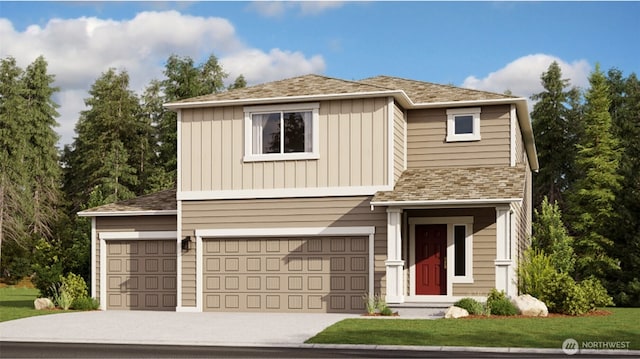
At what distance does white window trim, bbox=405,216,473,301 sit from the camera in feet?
87.8

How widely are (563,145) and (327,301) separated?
33.6 m

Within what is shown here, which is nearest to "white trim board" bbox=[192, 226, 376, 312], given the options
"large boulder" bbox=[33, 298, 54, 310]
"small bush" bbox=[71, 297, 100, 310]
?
"small bush" bbox=[71, 297, 100, 310]

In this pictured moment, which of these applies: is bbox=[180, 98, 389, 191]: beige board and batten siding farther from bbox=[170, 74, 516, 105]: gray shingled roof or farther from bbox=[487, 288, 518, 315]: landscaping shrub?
bbox=[487, 288, 518, 315]: landscaping shrub

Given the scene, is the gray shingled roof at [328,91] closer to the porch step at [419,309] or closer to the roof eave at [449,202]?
the roof eave at [449,202]

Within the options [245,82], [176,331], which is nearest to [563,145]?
[245,82]

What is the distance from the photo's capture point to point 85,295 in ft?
96.0

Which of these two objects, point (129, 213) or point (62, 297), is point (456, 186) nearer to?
point (129, 213)

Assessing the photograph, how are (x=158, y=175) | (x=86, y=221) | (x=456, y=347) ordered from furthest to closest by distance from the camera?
1. (x=158, y=175)
2. (x=86, y=221)
3. (x=456, y=347)

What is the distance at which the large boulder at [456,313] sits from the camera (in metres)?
23.2

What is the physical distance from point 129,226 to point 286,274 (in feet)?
17.3

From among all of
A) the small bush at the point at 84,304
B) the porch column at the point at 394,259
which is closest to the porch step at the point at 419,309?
the porch column at the point at 394,259

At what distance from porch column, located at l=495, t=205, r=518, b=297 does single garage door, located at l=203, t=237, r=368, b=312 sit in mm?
3632

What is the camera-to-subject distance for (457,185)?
1037 inches

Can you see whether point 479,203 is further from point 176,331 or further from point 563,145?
point 563,145
